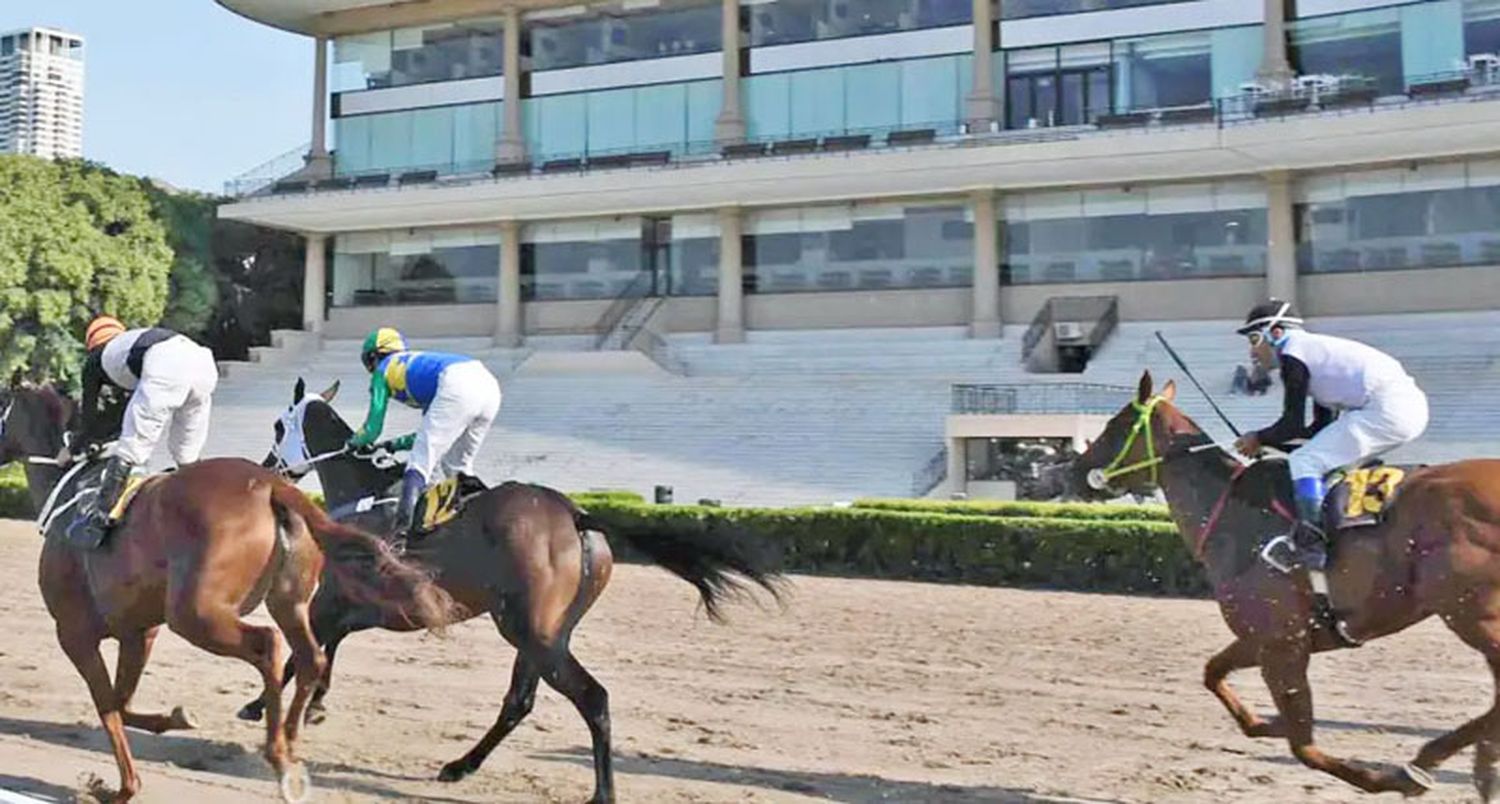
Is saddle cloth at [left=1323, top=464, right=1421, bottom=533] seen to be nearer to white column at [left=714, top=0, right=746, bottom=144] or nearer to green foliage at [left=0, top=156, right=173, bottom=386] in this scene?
white column at [left=714, top=0, right=746, bottom=144]

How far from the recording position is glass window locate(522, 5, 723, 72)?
45094 millimetres

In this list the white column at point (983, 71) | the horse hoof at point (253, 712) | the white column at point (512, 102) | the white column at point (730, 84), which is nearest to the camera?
the horse hoof at point (253, 712)

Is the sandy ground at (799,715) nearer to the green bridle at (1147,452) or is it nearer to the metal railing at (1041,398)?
the green bridle at (1147,452)

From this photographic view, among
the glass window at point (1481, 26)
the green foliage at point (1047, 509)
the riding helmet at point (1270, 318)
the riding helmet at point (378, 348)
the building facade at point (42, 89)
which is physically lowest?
the green foliage at point (1047, 509)

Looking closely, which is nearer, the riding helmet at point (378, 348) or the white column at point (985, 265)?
the riding helmet at point (378, 348)

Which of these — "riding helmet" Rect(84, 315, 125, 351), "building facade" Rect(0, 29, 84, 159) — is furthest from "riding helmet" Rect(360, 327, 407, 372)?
"building facade" Rect(0, 29, 84, 159)

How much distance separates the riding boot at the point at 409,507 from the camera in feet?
25.0

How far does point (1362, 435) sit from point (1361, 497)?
0.33 metres

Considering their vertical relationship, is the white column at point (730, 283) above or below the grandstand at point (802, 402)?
above

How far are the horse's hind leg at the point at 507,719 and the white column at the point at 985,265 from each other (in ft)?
105

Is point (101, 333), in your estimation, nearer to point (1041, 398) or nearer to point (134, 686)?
point (134, 686)

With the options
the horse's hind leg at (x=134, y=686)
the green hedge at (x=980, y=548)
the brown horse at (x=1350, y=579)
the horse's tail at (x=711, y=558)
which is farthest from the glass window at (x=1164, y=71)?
the horse's hind leg at (x=134, y=686)

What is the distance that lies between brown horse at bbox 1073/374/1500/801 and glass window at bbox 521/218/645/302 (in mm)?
38673

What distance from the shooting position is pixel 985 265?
39156 millimetres
